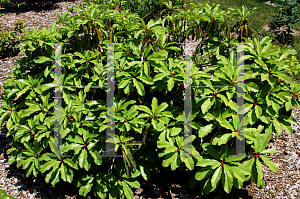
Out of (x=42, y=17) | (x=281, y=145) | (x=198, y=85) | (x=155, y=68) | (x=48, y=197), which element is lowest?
(x=48, y=197)

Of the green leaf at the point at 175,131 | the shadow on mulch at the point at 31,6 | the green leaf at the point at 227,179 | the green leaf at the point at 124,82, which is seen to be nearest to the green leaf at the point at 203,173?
the green leaf at the point at 227,179

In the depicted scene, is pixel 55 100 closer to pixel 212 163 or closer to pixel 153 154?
pixel 153 154

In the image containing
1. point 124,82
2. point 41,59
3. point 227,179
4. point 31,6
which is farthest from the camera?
point 31,6

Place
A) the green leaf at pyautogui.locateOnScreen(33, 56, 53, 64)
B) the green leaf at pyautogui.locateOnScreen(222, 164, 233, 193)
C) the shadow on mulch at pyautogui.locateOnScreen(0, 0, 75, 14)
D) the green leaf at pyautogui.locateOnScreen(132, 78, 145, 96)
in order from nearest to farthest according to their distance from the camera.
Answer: the green leaf at pyautogui.locateOnScreen(222, 164, 233, 193), the green leaf at pyautogui.locateOnScreen(132, 78, 145, 96), the green leaf at pyautogui.locateOnScreen(33, 56, 53, 64), the shadow on mulch at pyautogui.locateOnScreen(0, 0, 75, 14)

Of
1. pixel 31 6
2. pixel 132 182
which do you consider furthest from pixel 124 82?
pixel 31 6

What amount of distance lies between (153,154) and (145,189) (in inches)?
20.5

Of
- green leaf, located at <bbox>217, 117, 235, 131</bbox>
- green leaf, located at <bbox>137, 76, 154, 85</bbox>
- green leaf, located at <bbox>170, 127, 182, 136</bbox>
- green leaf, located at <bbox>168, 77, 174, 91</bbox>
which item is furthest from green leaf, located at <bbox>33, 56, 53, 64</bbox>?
green leaf, located at <bbox>217, 117, 235, 131</bbox>

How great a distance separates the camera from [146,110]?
2.11 metres

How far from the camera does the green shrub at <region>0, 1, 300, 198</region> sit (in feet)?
6.70

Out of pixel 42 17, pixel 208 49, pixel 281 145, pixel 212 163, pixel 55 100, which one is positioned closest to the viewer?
pixel 212 163

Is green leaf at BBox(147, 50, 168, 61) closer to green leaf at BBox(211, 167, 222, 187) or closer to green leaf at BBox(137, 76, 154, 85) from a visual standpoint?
green leaf at BBox(137, 76, 154, 85)

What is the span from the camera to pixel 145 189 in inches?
104

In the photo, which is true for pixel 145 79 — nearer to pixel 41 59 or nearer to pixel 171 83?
pixel 171 83

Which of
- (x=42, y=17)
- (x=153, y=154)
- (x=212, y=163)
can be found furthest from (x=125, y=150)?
(x=42, y=17)
